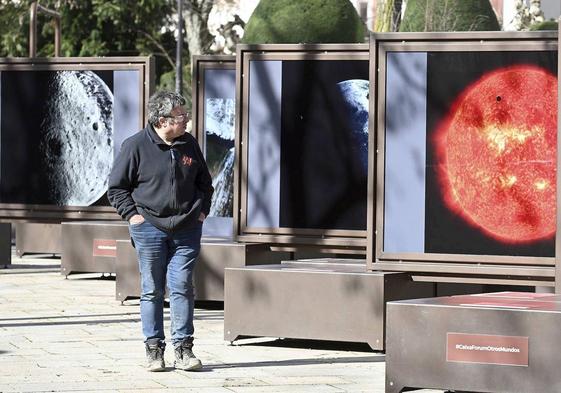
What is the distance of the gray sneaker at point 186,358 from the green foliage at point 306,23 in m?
15.8

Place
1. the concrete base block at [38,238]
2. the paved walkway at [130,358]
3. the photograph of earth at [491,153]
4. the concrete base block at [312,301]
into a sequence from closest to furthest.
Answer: the paved walkway at [130,358] < the photograph of earth at [491,153] < the concrete base block at [312,301] < the concrete base block at [38,238]

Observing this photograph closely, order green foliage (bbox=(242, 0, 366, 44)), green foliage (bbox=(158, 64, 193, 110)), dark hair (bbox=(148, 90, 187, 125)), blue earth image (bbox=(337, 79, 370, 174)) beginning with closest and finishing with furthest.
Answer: dark hair (bbox=(148, 90, 187, 125)) < blue earth image (bbox=(337, 79, 370, 174)) < green foliage (bbox=(242, 0, 366, 44)) < green foliage (bbox=(158, 64, 193, 110))

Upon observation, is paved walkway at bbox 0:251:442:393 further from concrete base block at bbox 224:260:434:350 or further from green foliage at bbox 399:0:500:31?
green foliage at bbox 399:0:500:31

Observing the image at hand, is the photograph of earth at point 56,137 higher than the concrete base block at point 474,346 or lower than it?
higher

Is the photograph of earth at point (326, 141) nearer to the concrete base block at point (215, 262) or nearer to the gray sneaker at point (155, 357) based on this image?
the concrete base block at point (215, 262)

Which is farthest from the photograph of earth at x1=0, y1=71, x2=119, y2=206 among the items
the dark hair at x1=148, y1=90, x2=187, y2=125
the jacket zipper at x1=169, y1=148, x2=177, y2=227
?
the jacket zipper at x1=169, y1=148, x2=177, y2=227

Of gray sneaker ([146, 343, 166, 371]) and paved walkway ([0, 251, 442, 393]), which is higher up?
gray sneaker ([146, 343, 166, 371])

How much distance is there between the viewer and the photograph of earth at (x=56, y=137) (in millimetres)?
17109

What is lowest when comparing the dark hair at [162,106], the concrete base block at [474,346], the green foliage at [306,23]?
the concrete base block at [474,346]

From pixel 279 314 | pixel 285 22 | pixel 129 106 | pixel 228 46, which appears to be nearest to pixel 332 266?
pixel 279 314

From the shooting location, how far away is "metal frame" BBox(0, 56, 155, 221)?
54.6ft

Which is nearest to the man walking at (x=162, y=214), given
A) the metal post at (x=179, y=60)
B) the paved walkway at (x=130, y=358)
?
the paved walkway at (x=130, y=358)

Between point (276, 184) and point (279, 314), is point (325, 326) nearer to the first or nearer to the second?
point (279, 314)

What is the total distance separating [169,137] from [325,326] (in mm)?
2013
